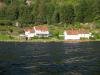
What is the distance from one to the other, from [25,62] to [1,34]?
84.4 m

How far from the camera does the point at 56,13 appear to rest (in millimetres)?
186000

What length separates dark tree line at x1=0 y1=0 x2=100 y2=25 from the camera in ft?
602

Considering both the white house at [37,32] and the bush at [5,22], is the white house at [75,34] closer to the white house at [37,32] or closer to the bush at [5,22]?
the white house at [37,32]

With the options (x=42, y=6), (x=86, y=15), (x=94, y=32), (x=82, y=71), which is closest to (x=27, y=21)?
(x=42, y=6)

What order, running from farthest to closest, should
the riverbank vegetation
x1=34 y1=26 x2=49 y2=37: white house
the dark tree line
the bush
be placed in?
the dark tree line < the bush < the riverbank vegetation < x1=34 y1=26 x2=49 y2=37: white house

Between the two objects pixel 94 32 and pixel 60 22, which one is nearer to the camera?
pixel 94 32

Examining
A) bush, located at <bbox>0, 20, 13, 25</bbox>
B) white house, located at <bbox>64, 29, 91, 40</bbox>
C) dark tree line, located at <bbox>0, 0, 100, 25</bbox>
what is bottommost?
white house, located at <bbox>64, 29, 91, 40</bbox>

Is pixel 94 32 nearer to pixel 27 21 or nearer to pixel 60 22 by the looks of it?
pixel 60 22

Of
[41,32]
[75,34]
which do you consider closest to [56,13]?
→ [41,32]

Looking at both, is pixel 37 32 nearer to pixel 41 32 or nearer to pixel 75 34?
pixel 41 32

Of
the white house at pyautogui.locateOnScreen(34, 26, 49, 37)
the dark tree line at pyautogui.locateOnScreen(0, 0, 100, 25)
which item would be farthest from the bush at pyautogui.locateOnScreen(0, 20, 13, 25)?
the white house at pyautogui.locateOnScreen(34, 26, 49, 37)

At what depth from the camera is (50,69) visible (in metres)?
59.4

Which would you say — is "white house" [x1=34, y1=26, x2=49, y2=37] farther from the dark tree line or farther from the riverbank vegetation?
the dark tree line

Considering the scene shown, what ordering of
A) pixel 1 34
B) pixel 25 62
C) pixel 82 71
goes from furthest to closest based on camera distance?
pixel 1 34 < pixel 25 62 < pixel 82 71
